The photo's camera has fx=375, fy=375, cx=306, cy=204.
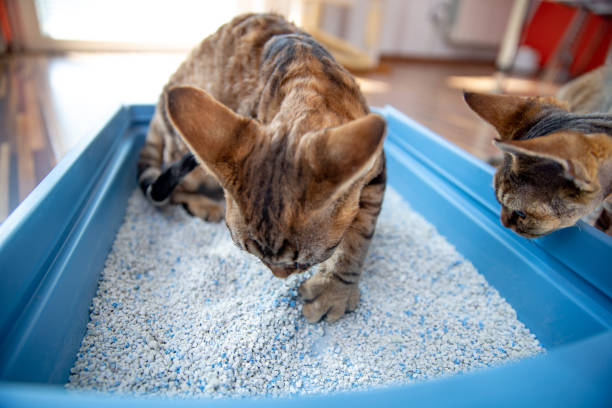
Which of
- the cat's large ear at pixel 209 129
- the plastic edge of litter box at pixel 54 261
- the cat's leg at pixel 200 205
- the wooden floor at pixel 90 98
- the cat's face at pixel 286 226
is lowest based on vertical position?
the cat's leg at pixel 200 205

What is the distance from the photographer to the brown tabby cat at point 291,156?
2.27ft

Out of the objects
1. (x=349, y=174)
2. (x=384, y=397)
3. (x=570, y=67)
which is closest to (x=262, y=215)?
(x=349, y=174)

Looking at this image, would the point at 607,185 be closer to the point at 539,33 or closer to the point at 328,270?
the point at 328,270

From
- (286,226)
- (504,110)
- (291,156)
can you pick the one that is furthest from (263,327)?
(504,110)

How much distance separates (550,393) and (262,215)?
557mm

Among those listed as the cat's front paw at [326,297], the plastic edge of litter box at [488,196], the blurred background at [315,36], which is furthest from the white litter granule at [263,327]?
the blurred background at [315,36]

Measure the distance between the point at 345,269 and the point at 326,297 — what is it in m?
0.10

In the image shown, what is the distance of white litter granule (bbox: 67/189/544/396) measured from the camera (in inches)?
36.3

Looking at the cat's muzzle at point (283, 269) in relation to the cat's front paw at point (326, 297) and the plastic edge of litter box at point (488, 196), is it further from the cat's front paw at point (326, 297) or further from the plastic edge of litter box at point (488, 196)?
the plastic edge of litter box at point (488, 196)

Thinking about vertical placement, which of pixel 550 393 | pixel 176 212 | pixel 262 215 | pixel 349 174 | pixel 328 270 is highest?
pixel 349 174

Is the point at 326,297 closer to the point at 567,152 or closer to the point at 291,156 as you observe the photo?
the point at 291,156

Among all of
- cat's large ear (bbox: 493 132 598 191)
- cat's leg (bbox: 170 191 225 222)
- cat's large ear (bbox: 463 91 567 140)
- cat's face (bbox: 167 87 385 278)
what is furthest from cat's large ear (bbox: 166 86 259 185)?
cat's leg (bbox: 170 191 225 222)

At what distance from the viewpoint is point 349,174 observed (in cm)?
64

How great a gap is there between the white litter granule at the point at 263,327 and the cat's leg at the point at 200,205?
136mm
